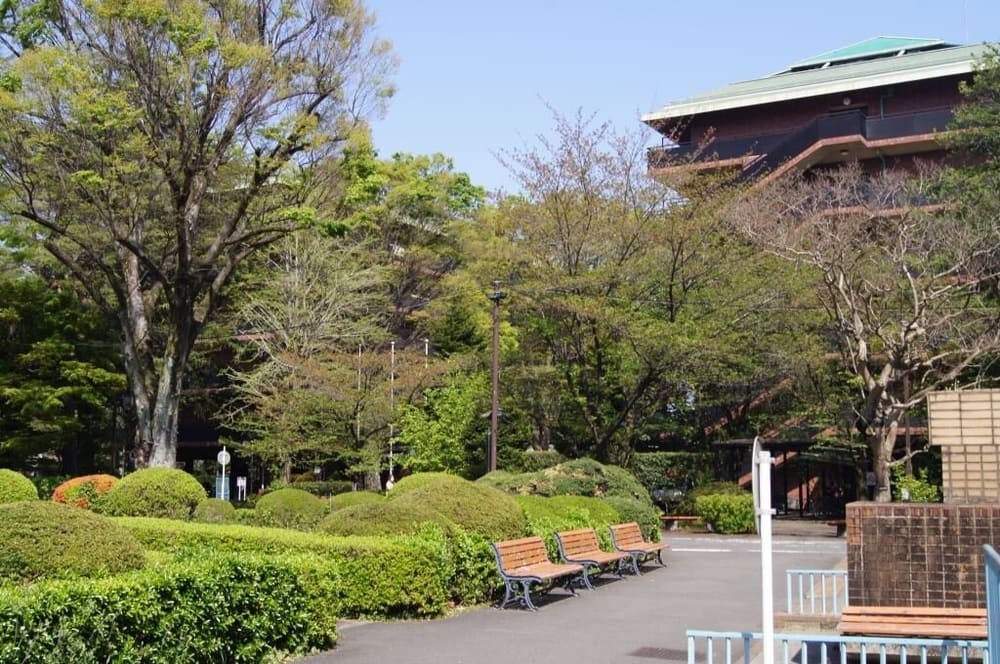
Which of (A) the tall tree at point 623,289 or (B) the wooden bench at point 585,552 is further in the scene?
(A) the tall tree at point 623,289

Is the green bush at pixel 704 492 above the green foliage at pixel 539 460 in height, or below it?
below

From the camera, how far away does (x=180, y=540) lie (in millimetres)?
15312

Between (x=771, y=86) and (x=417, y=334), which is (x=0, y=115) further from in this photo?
(x=771, y=86)

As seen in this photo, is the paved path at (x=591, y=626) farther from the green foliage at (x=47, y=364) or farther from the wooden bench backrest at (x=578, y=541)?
the green foliage at (x=47, y=364)

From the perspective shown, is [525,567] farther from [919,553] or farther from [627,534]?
[919,553]

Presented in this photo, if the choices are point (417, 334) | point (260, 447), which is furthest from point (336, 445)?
point (417, 334)

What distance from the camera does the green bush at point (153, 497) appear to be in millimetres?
20156

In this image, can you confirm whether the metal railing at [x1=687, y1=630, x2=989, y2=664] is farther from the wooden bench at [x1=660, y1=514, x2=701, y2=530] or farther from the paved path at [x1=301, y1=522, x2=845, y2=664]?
the wooden bench at [x1=660, y1=514, x2=701, y2=530]

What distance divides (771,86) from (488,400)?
77.8 ft

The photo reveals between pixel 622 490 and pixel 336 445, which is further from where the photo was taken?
pixel 336 445

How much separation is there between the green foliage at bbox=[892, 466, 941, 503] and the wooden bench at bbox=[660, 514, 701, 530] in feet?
21.2

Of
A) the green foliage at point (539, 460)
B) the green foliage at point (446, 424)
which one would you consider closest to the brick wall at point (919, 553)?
the green foliage at point (539, 460)

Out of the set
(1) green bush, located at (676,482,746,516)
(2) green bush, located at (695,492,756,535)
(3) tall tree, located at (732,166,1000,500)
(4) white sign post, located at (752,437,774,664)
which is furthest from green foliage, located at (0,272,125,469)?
(4) white sign post, located at (752,437,774,664)

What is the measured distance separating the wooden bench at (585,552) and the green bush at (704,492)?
16990 millimetres
